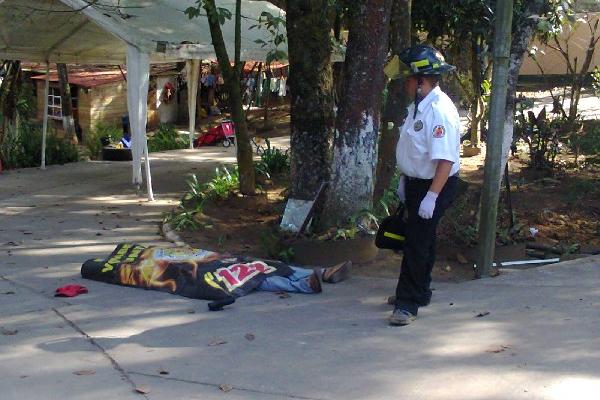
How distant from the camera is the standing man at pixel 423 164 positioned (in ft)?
17.5

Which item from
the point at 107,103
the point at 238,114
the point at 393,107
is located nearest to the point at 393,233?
the point at 393,107

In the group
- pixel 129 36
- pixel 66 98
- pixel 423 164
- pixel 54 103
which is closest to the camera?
pixel 423 164

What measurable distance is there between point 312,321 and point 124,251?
2.06 metres

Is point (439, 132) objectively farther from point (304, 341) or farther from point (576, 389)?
point (576, 389)

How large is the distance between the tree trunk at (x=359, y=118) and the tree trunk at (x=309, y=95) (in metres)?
0.77

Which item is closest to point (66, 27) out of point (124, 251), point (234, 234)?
point (234, 234)

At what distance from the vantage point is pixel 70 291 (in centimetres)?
635

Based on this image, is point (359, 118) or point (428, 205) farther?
point (359, 118)

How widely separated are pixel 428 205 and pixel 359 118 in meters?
2.13

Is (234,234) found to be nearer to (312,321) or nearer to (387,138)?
(387,138)

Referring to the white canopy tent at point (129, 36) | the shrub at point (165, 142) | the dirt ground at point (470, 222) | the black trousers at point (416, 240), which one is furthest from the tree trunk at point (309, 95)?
the shrub at point (165, 142)

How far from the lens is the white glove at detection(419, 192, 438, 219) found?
5.33 m

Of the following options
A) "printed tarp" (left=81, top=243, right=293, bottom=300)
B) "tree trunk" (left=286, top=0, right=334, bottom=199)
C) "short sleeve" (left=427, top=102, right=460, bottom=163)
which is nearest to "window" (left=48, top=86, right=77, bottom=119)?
"tree trunk" (left=286, top=0, right=334, bottom=199)

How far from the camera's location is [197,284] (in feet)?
20.7
